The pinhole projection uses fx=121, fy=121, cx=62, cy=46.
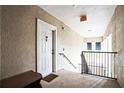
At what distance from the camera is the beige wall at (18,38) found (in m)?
1.69

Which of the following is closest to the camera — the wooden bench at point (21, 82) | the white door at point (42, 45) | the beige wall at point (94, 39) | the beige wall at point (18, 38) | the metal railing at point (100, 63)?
the wooden bench at point (21, 82)

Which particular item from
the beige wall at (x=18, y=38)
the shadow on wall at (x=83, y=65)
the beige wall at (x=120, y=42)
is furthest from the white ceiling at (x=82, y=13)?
the shadow on wall at (x=83, y=65)

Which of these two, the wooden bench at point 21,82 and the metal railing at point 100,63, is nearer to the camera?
the wooden bench at point 21,82

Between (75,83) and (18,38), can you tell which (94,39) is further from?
(18,38)

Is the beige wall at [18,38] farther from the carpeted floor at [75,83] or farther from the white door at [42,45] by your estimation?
the carpeted floor at [75,83]

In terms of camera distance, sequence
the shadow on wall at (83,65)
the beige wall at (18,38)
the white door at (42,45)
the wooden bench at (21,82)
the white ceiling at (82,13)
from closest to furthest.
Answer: the wooden bench at (21,82), the beige wall at (18,38), the white ceiling at (82,13), the white door at (42,45), the shadow on wall at (83,65)

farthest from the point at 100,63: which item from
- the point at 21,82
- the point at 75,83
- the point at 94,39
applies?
the point at 21,82

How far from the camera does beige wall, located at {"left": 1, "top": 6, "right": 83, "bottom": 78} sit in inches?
66.5

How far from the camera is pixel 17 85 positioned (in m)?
1.58

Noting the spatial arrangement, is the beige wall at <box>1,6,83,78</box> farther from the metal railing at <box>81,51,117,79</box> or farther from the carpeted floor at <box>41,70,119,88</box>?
the metal railing at <box>81,51,117,79</box>

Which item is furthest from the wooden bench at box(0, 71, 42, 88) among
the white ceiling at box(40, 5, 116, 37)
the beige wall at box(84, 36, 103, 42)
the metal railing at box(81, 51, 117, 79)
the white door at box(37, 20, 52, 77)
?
the beige wall at box(84, 36, 103, 42)

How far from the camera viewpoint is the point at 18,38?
6.28ft
